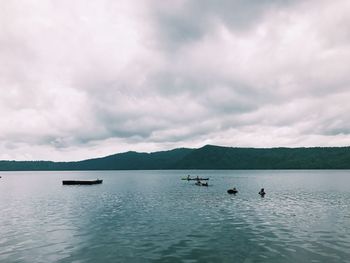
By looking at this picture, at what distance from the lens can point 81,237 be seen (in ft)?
136

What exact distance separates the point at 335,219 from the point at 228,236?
2578 cm

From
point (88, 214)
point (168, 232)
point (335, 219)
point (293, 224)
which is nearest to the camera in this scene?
point (168, 232)

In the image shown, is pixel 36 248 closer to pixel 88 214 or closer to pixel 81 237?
pixel 81 237

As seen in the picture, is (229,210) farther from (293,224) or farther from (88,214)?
(88,214)

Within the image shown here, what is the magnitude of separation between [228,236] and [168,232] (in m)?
8.93

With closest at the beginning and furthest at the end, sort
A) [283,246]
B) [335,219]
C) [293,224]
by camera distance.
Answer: [283,246], [293,224], [335,219]

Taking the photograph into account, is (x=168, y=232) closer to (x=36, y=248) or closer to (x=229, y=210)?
(x=36, y=248)

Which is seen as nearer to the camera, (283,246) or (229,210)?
(283,246)

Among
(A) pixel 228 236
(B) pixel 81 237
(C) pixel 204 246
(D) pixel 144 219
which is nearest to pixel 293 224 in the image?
(A) pixel 228 236

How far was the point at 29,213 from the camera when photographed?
6512 cm

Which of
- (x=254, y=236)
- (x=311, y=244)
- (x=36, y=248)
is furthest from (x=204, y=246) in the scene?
(x=36, y=248)

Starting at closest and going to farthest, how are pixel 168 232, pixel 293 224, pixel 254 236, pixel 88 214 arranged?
pixel 254 236, pixel 168 232, pixel 293 224, pixel 88 214

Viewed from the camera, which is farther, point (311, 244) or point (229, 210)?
point (229, 210)

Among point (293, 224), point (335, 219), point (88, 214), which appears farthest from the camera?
point (88, 214)
